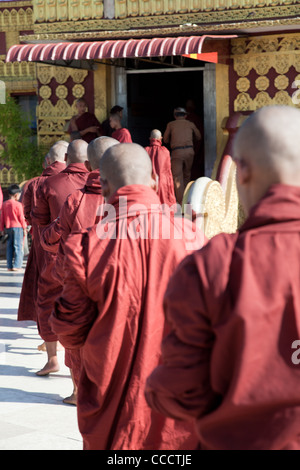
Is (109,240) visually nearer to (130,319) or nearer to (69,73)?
(130,319)

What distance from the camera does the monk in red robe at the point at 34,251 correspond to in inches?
279

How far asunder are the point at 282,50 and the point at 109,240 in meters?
9.94

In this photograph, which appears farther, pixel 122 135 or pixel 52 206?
pixel 122 135

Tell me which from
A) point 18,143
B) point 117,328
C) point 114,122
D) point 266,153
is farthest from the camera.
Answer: point 18,143

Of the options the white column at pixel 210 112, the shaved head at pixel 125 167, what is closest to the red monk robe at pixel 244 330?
the shaved head at pixel 125 167

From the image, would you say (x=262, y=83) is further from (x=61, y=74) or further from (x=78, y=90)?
(x=61, y=74)

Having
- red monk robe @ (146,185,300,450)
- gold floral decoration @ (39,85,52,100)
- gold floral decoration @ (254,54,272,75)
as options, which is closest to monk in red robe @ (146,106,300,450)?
red monk robe @ (146,185,300,450)

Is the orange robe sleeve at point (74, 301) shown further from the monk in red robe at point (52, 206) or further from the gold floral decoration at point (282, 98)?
the gold floral decoration at point (282, 98)

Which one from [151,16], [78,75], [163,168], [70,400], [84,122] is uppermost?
[151,16]

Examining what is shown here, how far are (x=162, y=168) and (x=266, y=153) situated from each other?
10.4 m

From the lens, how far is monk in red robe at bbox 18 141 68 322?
7094 millimetres

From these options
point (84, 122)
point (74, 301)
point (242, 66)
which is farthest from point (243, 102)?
point (74, 301)

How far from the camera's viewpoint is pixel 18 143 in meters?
16.1
